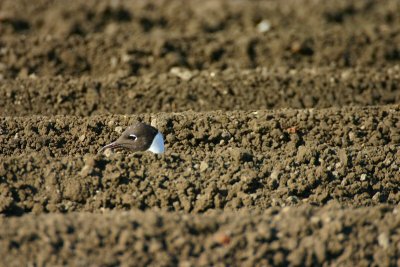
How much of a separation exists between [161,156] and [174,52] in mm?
4094

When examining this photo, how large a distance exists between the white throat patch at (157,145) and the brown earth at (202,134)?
0.73 ft

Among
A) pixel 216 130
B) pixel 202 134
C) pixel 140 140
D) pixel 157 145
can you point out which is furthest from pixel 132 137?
pixel 216 130

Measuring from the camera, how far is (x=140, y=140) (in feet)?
23.3

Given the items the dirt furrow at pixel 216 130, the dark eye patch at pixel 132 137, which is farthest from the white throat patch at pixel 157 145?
the dirt furrow at pixel 216 130

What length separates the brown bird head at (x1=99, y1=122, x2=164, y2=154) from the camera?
710 centimetres

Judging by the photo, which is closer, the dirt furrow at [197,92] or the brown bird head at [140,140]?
the brown bird head at [140,140]

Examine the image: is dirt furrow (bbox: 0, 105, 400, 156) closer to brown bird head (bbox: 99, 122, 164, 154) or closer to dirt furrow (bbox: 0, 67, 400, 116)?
brown bird head (bbox: 99, 122, 164, 154)

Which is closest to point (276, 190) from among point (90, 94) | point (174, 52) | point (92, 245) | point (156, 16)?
point (92, 245)

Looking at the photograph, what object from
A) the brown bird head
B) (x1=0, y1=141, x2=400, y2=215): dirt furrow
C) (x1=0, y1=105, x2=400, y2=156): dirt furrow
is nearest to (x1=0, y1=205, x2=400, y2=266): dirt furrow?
(x1=0, y1=141, x2=400, y2=215): dirt furrow

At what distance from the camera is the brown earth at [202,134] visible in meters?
5.16

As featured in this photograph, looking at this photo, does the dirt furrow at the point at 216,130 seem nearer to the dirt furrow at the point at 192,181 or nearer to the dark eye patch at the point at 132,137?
the dark eye patch at the point at 132,137

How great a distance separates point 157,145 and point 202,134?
511mm

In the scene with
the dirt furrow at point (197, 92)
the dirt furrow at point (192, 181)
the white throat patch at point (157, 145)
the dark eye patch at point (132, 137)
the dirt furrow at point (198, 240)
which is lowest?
the dirt furrow at point (198, 240)

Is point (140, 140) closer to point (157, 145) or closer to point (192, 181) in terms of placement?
point (157, 145)
